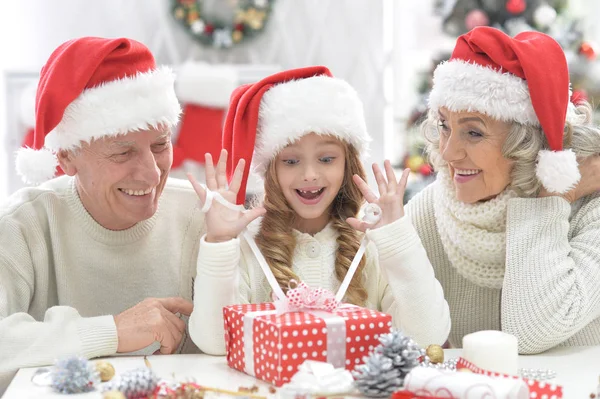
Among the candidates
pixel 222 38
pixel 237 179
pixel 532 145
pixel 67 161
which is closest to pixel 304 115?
Result: pixel 237 179

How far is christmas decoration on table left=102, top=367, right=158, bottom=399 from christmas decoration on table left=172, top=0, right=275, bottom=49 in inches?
138

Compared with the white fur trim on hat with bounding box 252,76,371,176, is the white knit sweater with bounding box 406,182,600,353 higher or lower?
lower

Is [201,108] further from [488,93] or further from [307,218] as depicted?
[488,93]

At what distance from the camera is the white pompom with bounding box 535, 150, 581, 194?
1789mm

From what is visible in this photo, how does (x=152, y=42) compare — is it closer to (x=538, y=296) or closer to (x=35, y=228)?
(x=35, y=228)

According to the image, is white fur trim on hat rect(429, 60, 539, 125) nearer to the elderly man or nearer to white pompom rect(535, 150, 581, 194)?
white pompom rect(535, 150, 581, 194)

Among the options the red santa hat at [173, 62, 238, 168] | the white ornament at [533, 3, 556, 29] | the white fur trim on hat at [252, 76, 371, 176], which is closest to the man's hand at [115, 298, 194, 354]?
the white fur trim on hat at [252, 76, 371, 176]

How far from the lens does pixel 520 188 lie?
75.2 inches

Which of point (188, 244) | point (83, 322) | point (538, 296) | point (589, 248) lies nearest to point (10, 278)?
point (83, 322)

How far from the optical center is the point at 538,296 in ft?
5.75

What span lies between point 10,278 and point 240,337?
0.66 metres

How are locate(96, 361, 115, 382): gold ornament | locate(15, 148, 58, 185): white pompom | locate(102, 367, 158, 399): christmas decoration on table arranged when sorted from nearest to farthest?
locate(102, 367, 158, 399): christmas decoration on table < locate(96, 361, 115, 382): gold ornament < locate(15, 148, 58, 185): white pompom

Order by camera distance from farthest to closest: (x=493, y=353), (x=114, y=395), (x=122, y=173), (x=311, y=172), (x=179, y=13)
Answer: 1. (x=179, y=13)
2. (x=122, y=173)
3. (x=311, y=172)
4. (x=493, y=353)
5. (x=114, y=395)

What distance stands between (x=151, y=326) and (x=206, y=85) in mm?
2746
